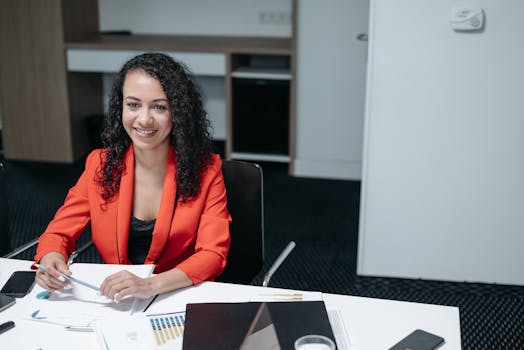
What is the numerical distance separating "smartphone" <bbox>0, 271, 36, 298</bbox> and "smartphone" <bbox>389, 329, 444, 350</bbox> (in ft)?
2.79

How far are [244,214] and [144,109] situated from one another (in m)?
0.48

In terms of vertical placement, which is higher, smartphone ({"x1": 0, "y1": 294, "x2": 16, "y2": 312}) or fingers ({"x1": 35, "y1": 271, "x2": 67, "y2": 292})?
fingers ({"x1": 35, "y1": 271, "x2": 67, "y2": 292})

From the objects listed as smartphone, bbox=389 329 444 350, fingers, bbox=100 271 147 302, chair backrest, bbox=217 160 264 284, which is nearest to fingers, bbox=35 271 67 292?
fingers, bbox=100 271 147 302

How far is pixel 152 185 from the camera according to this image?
178 cm

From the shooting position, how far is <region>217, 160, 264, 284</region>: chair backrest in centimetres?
193

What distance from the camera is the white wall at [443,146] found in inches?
103

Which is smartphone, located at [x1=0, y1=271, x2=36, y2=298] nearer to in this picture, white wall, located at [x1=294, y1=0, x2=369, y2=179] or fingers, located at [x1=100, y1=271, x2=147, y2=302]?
fingers, located at [x1=100, y1=271, x2=147, y2=302]

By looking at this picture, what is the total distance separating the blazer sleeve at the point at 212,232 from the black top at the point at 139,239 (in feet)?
0.48

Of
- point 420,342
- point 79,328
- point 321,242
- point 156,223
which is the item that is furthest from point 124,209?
point 321,242

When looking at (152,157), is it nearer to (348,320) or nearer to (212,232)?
(212,232)

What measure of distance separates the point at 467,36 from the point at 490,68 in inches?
6.6

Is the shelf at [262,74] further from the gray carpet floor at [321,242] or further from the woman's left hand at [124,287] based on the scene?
the woman's left hand at [124,287]

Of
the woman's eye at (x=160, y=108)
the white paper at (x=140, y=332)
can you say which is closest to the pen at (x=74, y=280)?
the white paper at (x=140, y=332)

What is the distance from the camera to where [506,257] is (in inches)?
112
